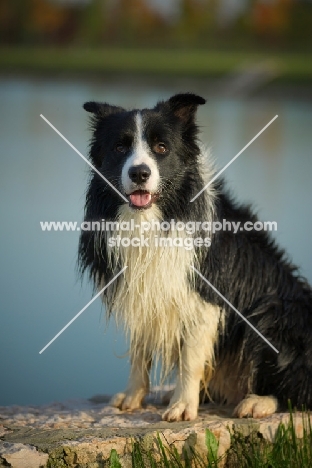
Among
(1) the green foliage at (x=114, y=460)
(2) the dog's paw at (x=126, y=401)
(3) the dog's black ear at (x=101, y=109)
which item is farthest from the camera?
(2) the dog's paw at (x=126, y=401)

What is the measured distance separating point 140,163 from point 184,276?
0.61 metres

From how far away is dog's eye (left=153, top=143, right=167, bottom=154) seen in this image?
140 inches

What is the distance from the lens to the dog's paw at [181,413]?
3629 millimetres

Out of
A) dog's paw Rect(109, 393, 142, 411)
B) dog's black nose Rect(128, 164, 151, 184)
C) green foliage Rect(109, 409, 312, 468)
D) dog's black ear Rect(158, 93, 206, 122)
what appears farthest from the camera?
dog's paw Rect(109, 393, 142, 411)

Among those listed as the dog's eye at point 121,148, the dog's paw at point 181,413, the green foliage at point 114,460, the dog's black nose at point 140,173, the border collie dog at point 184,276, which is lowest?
the green foliage at point 114,460

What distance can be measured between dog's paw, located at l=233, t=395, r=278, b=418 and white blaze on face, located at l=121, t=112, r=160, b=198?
1147 millimetres

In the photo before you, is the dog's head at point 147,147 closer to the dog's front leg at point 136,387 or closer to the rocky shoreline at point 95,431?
the dog's front leg at point 136,387

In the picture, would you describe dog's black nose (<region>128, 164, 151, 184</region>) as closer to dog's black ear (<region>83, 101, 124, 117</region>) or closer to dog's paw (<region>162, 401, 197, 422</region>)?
dog's black ear (<region>83, 101, 124, 117</region>)

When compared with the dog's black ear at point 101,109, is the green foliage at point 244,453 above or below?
below

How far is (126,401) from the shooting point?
3918 mm

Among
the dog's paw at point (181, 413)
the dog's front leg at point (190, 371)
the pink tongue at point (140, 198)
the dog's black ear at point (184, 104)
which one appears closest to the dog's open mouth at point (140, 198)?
the pink tongue at point (140, 198)

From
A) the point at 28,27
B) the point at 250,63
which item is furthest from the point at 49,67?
the point at 250,63

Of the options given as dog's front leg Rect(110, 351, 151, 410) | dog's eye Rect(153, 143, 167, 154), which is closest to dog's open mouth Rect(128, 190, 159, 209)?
dog's eye Rect(153, 143, 167, 154)

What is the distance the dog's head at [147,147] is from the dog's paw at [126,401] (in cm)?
104
